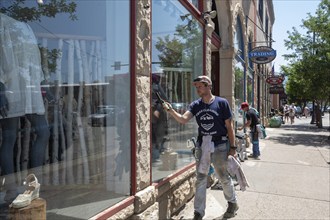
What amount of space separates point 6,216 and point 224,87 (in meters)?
7.09

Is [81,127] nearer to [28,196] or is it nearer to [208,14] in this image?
[28,196]

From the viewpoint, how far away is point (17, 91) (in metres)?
3.03

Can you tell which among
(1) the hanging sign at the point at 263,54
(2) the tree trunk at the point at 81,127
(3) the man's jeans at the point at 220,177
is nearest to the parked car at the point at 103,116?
(2) the tree trunk at the point at 81,127

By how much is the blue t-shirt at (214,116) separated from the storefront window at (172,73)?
58 cm

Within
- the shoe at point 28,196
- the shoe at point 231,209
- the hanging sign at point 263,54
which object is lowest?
the shoe at point 231,209

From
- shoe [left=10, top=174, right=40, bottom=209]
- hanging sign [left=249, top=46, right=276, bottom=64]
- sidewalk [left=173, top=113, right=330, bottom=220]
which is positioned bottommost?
sidewalk [left=173, top=113, right=330, bottom=220]

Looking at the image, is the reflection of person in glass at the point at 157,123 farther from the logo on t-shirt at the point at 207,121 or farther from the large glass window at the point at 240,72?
the large glass window at the point at 240,72

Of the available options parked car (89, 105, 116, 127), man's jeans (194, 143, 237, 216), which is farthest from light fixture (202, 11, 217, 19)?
parked car (89, 105, 116, 127)

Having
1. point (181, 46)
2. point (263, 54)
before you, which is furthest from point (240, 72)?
point (181, 46)

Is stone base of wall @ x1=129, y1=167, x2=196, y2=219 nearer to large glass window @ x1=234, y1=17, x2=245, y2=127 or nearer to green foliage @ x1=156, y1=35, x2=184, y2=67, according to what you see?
green foliage @ x1=156, y1=35, x2=184, y2=67

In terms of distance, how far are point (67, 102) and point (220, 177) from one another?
91.0 inches

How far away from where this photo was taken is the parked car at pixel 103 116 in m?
3.54

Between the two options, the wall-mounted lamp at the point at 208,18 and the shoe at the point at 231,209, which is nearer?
the shoe at the point at 231,209

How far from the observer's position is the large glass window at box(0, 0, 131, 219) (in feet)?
9.96
